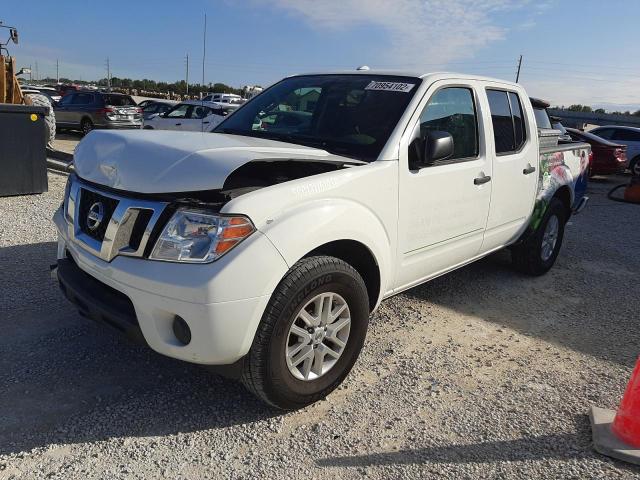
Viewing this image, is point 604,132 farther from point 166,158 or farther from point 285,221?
point 166,158

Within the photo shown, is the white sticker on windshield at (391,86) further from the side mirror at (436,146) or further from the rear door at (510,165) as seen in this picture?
the rear door at (510,165)

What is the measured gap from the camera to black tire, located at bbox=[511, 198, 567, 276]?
534 cm

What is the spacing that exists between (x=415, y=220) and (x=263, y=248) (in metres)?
1.35

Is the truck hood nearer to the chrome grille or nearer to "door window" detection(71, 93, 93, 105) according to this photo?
the chrome grille

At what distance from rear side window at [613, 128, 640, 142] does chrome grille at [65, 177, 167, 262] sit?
57.9ft

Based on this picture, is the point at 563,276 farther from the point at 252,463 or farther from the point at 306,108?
the point at 252,463

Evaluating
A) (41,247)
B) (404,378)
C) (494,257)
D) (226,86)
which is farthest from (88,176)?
(226,86)

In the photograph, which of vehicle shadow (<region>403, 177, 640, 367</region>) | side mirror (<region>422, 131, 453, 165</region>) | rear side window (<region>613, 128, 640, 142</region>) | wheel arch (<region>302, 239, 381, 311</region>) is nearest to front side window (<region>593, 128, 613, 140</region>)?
rear side window (<region>613, 128, 640, 142</region>)

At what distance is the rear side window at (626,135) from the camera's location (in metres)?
16.5

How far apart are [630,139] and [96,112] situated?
17333 millimetres

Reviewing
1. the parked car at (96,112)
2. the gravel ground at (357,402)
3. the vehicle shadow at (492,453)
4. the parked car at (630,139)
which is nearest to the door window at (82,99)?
the parked car at (96,112)

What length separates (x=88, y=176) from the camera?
9.55ft

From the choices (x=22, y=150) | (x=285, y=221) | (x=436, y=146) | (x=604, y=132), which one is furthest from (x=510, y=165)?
(x=604, y=132)

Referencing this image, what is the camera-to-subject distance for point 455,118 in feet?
12.8
